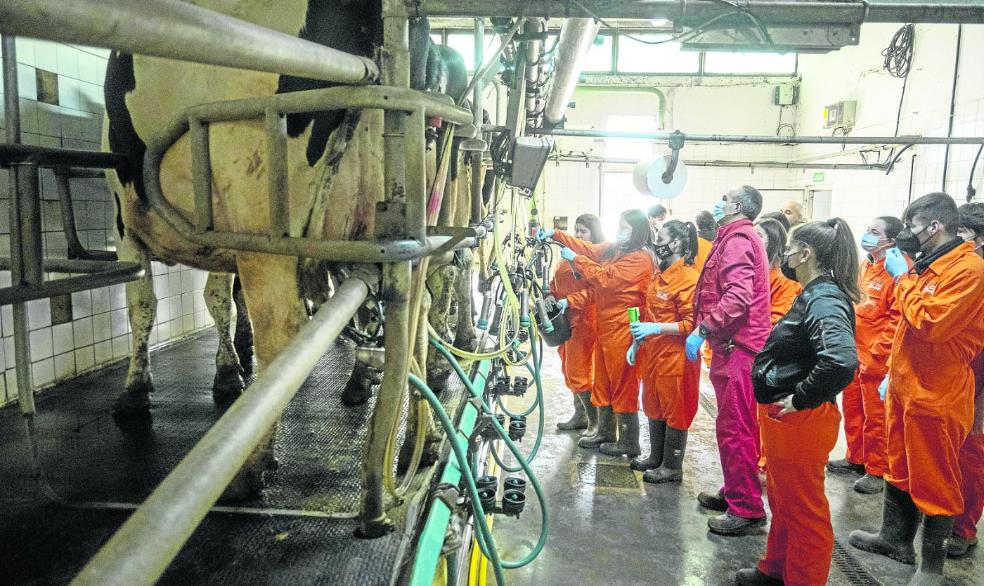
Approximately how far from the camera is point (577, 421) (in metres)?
5.86

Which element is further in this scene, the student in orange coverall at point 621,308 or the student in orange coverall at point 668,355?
the student in orange coverall at point 621,308

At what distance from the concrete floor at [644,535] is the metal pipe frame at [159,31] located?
326 cm

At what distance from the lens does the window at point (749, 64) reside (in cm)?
1261

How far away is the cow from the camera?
5.64 ft

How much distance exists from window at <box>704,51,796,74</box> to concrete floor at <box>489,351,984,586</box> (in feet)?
34.0

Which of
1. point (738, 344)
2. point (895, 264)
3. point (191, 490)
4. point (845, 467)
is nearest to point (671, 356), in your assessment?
point (738, 344)

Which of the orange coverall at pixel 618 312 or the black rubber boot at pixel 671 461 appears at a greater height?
the orange coverall at pixel 618 312

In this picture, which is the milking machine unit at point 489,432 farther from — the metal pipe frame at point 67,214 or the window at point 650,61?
the window at point 650,61

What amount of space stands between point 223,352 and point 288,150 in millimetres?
2003

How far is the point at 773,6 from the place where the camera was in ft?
5.67

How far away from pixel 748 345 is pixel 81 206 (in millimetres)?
4359

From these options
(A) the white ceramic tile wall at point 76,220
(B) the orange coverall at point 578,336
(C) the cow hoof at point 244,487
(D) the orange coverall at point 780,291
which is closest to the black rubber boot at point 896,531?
(D) the orange coverall at point 780,291

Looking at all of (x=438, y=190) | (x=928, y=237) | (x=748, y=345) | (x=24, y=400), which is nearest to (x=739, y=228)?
(x=748, y=345)

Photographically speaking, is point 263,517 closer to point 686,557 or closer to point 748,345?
point 686,557
